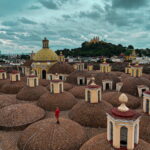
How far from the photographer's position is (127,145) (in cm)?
955

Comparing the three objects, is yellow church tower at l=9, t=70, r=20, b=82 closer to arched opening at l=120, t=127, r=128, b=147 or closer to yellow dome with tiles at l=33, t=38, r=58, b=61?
yellow dome with tiles at l=33, t=38, r=58, b=61

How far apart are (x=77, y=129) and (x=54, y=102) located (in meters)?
7.11

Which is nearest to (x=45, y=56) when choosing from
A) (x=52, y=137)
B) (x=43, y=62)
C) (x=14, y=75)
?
(x=43, y=62)

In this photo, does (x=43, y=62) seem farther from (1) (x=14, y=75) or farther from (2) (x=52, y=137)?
(2) (x=52, y=137)

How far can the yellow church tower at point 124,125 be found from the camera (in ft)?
30.6

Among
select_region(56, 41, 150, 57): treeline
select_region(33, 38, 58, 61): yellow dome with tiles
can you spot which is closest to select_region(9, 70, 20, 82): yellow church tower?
select_region(33, 38, 58, 61): yellow dome with tiles

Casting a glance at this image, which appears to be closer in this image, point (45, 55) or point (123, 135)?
point (123, 135)

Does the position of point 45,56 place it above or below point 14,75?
above

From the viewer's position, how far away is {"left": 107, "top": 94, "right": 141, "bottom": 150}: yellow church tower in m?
9.33

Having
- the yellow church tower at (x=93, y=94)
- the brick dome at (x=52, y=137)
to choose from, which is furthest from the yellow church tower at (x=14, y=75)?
the brick dome at (x=52, y=137)

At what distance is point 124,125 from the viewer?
9.38m

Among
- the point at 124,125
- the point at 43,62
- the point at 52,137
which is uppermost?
the point at 43,62

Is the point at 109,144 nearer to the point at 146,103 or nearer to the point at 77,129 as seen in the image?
the point at 77,129

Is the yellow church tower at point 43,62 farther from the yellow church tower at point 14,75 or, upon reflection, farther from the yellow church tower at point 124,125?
the yellow church tower at point 124,125
